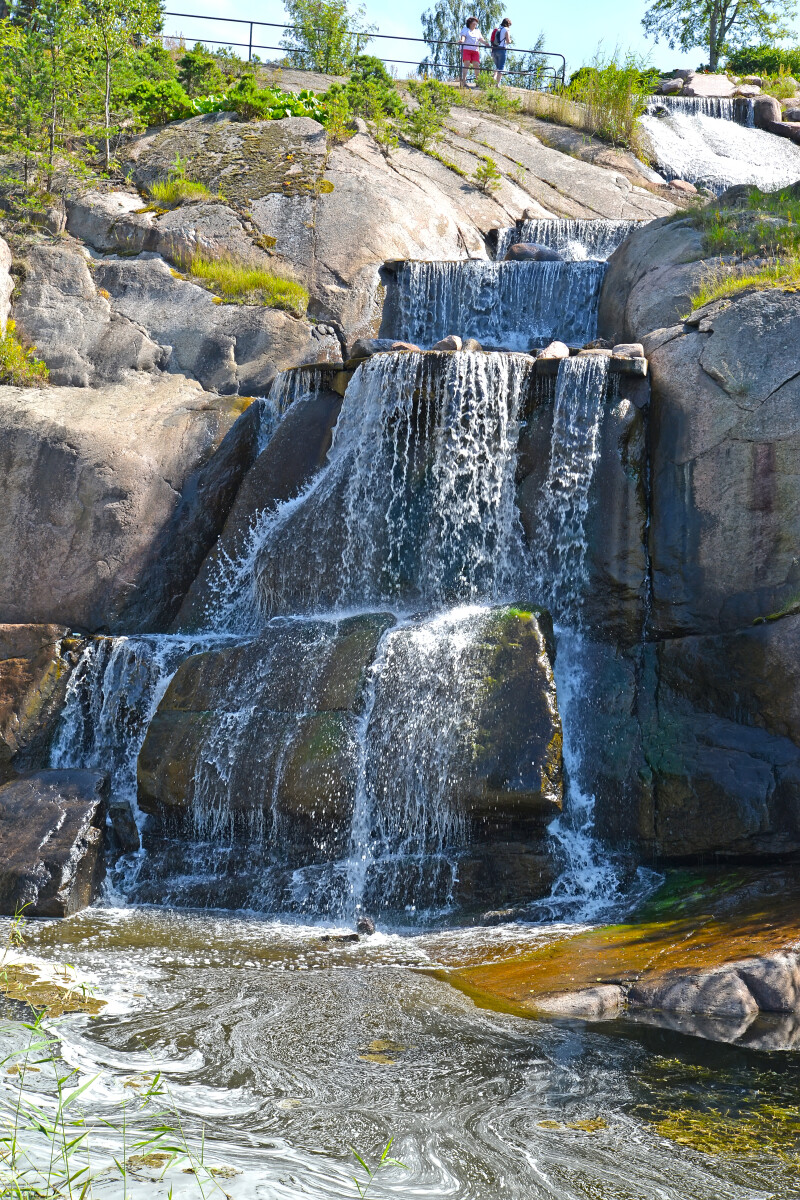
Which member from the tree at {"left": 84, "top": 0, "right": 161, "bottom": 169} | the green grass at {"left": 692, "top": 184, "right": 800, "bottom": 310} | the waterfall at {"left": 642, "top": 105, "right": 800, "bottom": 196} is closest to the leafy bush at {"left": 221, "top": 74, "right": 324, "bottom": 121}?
the tree at {"left": 84, "top": 0, "right": 161, "bottom": 169}

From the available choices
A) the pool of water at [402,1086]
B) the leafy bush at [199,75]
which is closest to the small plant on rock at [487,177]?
the leafy bush at [199,75]

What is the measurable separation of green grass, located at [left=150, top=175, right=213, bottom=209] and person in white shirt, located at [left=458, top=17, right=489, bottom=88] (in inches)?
373

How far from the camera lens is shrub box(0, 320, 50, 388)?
37.8ft

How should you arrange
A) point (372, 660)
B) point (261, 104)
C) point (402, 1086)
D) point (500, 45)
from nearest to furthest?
point (402, 1086) < point (372, 660) < point (261, 104) < point (500, 45)

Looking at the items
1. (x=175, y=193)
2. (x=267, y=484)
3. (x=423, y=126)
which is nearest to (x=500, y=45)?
(x=423, y=126)

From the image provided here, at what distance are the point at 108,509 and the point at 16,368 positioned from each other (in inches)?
101

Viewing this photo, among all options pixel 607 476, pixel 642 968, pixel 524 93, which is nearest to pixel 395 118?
pixel 524 93

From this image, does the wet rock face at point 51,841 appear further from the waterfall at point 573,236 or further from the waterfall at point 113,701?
the waterfall at point 573,236

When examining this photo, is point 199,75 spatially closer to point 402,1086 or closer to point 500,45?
point 500,45

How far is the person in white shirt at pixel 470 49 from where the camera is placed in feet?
70.4

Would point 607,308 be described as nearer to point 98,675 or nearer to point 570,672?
point 570,672

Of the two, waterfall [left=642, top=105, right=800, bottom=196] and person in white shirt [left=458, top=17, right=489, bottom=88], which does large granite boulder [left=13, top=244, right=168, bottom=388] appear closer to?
waterfall [left=642, top=105, right=800, bottom=196]

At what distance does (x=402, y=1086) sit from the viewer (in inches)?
166

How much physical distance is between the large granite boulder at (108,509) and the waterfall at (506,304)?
10.8 feet
